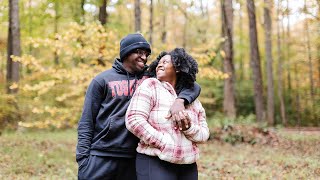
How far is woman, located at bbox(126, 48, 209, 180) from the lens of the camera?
3.09m

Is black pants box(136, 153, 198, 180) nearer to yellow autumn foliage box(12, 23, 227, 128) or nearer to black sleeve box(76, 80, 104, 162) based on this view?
black sleeve box(76, 80, 104, 162)

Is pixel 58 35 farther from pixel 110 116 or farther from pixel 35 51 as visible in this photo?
pixel 35 51

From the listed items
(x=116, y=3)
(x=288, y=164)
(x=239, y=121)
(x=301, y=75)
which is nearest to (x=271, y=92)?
(x=301, y=75)

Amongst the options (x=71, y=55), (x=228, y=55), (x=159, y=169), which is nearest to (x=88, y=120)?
(x=159, y=169)

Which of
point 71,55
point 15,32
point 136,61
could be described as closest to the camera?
point 136,61

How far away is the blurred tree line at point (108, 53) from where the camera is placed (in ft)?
35.0

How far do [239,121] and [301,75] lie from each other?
62.1ft

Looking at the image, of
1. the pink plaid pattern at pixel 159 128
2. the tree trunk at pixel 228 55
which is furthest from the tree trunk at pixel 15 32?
the pink plaid pattern at pixel 159 128

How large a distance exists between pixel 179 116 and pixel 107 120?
2.34 ft

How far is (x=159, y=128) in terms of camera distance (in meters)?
3.15

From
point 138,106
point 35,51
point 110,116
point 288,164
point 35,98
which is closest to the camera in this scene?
point 138,106

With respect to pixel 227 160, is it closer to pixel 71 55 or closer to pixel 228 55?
pixel 71 55

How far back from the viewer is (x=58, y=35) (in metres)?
10.3

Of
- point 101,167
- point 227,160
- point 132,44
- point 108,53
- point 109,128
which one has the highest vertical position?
point 108,53
